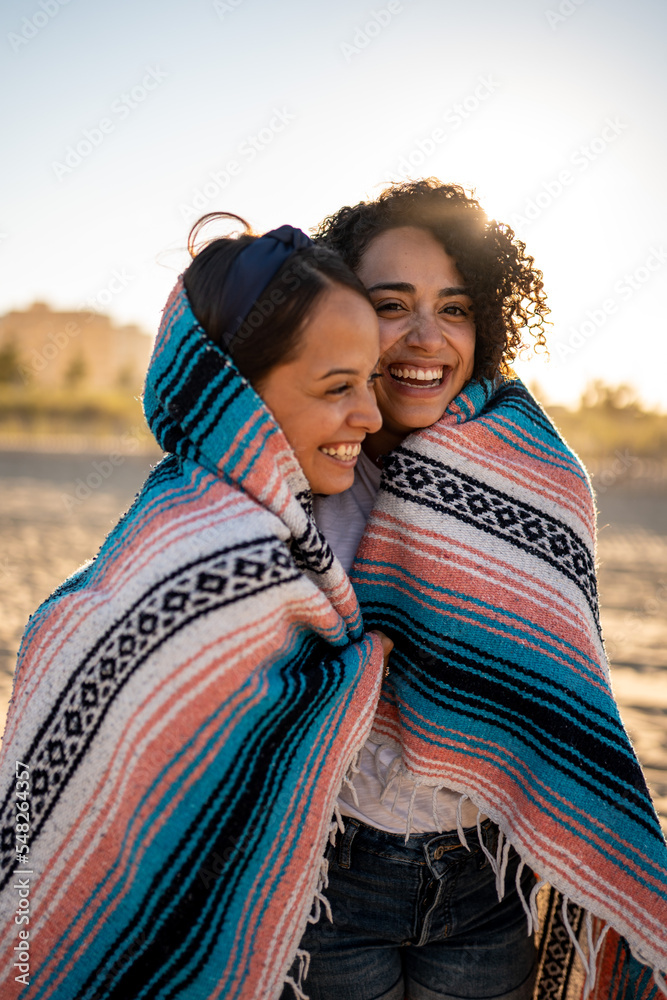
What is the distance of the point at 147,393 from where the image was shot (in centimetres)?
162

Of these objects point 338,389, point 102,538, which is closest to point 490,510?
point 338,389

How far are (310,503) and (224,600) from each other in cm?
40

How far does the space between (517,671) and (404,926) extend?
62 cm

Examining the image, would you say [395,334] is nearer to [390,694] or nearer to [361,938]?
[390,694]

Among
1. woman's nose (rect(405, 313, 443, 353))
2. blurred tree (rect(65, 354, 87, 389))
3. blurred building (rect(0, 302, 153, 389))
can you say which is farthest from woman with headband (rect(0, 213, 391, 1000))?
blurred building (rect(0, 302, 153, 389))

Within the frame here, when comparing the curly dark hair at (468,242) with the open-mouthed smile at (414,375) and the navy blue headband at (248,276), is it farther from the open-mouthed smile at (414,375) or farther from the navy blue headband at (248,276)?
the navy blue headband at (248,276)

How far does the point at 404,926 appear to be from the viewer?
163 centimetres

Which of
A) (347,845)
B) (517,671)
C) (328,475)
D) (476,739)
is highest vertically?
(328,475)

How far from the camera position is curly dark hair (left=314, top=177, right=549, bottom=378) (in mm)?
1979

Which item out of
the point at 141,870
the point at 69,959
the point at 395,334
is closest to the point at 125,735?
the point at 141,870

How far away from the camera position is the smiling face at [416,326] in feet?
6.12

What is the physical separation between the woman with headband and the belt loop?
0.11 metres

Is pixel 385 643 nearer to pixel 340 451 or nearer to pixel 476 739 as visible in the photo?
pixel 476 739

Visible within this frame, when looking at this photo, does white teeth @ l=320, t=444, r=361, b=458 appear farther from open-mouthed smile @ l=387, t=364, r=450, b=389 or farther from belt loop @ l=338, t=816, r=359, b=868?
belt loop @ l=338, t=816, r=359, b=868
